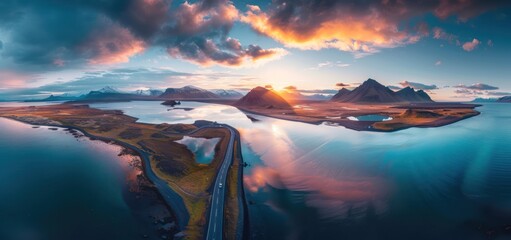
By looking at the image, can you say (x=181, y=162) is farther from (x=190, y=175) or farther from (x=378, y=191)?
(x=378, y=191)

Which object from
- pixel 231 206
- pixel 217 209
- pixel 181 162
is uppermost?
pixel 181 162

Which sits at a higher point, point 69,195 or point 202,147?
point 202,147

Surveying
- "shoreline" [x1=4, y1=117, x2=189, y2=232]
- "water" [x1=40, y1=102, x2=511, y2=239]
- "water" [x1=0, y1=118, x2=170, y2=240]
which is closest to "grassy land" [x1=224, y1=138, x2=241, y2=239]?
"water" [x1=40, y1=102, x2=511, y2=239]

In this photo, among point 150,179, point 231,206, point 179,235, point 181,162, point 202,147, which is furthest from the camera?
point 202,147

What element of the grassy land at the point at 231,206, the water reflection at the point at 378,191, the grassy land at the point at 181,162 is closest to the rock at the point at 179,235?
the grassy land at the point at 181,162

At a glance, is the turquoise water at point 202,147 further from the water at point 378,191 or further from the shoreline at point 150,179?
the shoreline at point 150,179

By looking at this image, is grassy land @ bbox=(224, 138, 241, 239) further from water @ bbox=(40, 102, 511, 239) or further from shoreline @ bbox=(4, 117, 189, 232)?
shoreline @ bbox=(4, 117, 189, 232)

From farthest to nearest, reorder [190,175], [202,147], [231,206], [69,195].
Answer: [202,147] < [190,175] < [69,195] < [231,206]

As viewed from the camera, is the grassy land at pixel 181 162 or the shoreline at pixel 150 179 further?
the grassy land at pixel 181 162

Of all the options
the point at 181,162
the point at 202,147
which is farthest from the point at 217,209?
the point at 202,147
